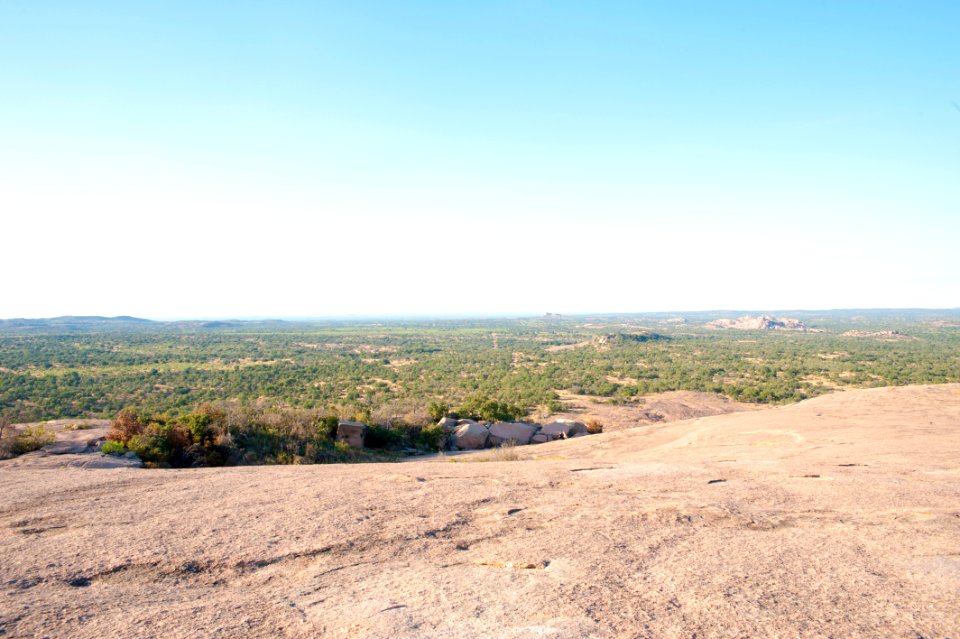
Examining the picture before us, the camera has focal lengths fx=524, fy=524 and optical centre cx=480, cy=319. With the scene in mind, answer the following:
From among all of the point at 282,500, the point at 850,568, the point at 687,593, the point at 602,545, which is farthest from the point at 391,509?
the point at 850,568

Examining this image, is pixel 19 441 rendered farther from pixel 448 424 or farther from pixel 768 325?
pixel 768 325

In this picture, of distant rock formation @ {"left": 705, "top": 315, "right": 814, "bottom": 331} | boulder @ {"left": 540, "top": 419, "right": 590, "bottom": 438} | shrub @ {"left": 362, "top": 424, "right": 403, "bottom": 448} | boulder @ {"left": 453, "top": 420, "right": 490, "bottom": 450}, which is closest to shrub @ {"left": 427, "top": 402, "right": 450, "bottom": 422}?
boulder @ {"left": 453, "top": 420, "right": 490, "bottom": 450}

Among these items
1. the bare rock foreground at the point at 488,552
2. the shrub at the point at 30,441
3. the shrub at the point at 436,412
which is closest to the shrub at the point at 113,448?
the shrub at the point at 30,441

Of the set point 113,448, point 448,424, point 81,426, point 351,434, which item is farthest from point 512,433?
point 81,426

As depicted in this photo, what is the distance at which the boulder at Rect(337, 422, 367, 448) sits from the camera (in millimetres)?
20562

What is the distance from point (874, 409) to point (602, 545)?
1775 cm

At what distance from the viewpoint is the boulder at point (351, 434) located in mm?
20562

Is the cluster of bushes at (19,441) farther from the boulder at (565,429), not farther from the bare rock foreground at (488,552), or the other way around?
the boulder at (565,429)

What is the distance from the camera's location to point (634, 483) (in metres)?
9.05

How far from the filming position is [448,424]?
81.7ft

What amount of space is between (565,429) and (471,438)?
458 centimetres

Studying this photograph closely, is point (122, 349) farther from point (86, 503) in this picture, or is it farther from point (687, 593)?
point (687, 593)

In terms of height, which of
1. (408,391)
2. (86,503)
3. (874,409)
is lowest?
(408,391)

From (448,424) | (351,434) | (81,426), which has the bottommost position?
(448,424)
